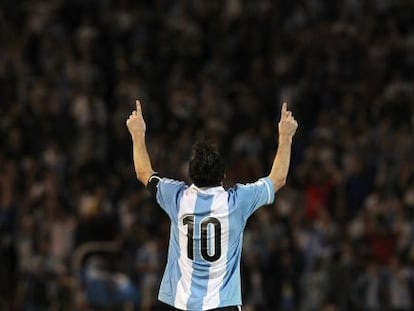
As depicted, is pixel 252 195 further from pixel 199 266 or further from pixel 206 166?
pixel 199 266

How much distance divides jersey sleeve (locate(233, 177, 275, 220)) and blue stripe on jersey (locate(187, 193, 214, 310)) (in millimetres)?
228

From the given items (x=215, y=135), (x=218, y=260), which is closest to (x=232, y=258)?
(x=218, y=260)

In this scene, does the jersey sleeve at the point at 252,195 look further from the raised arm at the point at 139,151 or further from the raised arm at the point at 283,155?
the raised arm at the point at 139,151

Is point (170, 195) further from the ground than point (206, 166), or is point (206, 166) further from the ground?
point (206, 166)

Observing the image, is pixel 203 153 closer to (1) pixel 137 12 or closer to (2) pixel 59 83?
(2) pixel 59 83

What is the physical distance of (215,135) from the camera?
18906 mm

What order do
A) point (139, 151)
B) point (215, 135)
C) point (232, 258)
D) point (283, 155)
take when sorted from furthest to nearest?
1. point (215, 135)
2. point (139, 151)
3. point (283, 155)
4. point (232, 258)

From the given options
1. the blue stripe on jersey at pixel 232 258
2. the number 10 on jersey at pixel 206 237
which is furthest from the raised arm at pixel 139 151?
the blue stripe on jersey at pixel 232 258

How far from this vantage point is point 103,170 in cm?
1858

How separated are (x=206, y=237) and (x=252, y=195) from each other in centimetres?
46

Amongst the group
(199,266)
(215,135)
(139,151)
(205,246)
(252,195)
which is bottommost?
(199,266)

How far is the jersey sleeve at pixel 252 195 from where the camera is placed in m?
8.37

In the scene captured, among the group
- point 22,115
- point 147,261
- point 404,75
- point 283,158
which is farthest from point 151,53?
point 283,158

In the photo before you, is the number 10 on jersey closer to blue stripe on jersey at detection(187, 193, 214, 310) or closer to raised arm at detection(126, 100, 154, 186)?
blue stripe on jersey at detection(187, 193, 214, 310)
